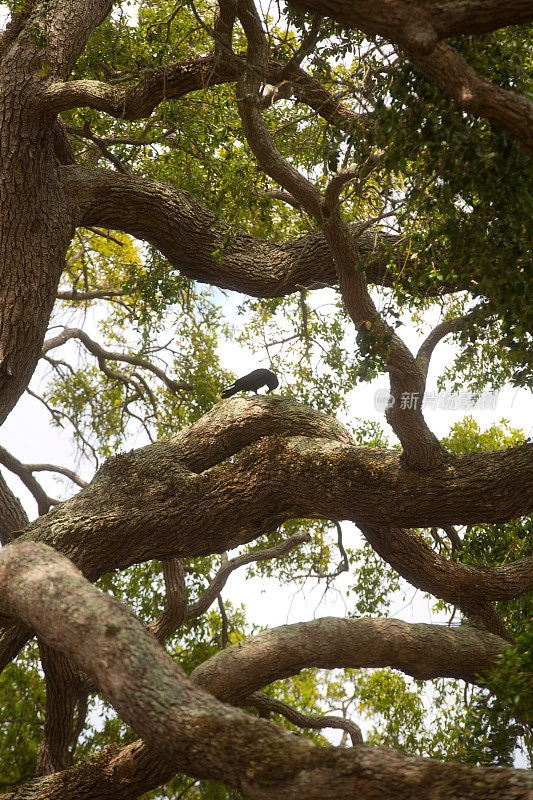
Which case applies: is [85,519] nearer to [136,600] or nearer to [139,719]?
[139,719]

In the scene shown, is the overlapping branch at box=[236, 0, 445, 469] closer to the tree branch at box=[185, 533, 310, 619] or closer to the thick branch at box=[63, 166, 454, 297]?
the thick branch at box=[63, 166, 454, 297]

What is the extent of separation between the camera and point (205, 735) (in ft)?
10.2

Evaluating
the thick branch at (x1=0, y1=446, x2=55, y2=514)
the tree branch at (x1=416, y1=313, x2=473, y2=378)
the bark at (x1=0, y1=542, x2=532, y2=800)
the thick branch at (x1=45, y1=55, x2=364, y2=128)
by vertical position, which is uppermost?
the thick branch at (x1=45, y1=55, x2=364, y2=128)

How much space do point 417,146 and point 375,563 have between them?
19.0 feet

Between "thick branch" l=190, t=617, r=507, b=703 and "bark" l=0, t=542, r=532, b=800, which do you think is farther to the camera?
"thick branch" l=190, t=617, r=507, b=703

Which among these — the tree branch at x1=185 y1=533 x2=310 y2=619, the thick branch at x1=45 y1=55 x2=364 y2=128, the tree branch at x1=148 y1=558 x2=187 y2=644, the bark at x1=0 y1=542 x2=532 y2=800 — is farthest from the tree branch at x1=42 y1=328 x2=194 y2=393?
the bark at x1=0 y1=542 x2=532 y2=800

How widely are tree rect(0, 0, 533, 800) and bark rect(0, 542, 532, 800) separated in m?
0.01

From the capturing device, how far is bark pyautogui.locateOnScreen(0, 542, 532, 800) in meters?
2.90

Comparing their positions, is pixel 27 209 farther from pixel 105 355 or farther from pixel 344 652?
pixel 344 652

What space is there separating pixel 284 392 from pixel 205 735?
5621 mm

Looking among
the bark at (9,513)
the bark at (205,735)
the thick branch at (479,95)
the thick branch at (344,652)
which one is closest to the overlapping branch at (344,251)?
the thick branch at (344,652)

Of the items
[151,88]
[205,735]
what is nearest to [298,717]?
[205,735]

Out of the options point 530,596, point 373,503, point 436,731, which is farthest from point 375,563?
point 373,503

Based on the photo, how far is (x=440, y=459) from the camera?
5297 mm
